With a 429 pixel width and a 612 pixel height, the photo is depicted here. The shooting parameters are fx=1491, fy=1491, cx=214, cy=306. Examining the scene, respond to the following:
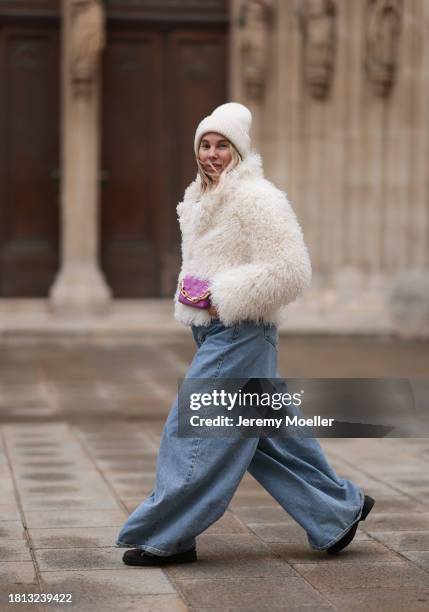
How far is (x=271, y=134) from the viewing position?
14.6 m

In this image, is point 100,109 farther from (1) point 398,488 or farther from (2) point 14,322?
(1) point 398,488

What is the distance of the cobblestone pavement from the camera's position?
4.74 metres

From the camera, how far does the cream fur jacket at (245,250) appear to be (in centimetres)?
506

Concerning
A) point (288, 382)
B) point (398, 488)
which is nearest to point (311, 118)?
point (398, 488)

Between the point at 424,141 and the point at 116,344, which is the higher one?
the point at 424,141

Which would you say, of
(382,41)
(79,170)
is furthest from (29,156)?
(382,41)

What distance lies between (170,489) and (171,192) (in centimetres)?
975

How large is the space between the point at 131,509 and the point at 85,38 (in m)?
8.36

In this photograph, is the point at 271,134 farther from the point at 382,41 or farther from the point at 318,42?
the point at 382,41

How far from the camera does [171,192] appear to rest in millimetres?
14625

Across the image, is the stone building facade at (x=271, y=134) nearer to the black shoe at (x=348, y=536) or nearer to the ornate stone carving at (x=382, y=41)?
the ornate stone carving at (x=382, y=41)

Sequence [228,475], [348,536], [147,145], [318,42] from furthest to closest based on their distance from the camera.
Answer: [147,145], [318,42], [348,536], [228,475]

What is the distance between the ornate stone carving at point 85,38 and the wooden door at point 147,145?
56 cm

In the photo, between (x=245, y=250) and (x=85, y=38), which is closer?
(x=245, y=250)
